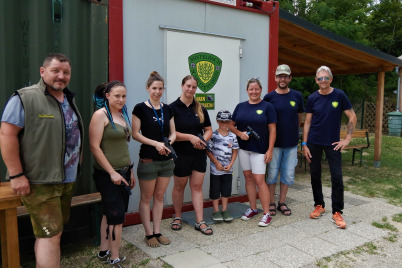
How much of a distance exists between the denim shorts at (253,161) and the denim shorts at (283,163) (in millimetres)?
300

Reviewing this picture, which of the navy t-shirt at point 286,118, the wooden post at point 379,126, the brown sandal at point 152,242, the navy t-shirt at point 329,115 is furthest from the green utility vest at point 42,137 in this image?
the wooden post at point 379,126

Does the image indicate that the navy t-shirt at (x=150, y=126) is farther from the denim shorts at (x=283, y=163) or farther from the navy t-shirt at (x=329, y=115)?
the navy t-shirt at (x=329, y=115)

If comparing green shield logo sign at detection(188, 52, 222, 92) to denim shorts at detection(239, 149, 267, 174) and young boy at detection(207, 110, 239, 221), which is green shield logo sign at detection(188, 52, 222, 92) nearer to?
young boy at detection(207, 110, 239, 221)

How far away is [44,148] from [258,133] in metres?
2.51

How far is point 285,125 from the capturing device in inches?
173

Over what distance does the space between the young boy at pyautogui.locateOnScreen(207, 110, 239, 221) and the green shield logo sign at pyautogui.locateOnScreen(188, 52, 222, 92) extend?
0.70 metres

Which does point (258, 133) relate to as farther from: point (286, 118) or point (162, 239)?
point (162, 239)

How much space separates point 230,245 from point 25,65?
2706 mm

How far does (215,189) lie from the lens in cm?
420

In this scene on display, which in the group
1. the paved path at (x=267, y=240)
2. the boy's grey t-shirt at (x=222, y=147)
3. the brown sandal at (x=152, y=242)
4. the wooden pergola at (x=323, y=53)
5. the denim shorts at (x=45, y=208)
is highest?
the wooden pergola at (x=323, y=53)

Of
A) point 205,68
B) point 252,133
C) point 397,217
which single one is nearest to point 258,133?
point 252,133

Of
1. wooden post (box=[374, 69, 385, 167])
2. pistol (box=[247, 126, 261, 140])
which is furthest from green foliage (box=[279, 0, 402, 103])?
pistol (box=[247, 126, 261, 140])

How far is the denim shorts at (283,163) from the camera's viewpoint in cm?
450

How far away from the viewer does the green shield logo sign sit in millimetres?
4539
